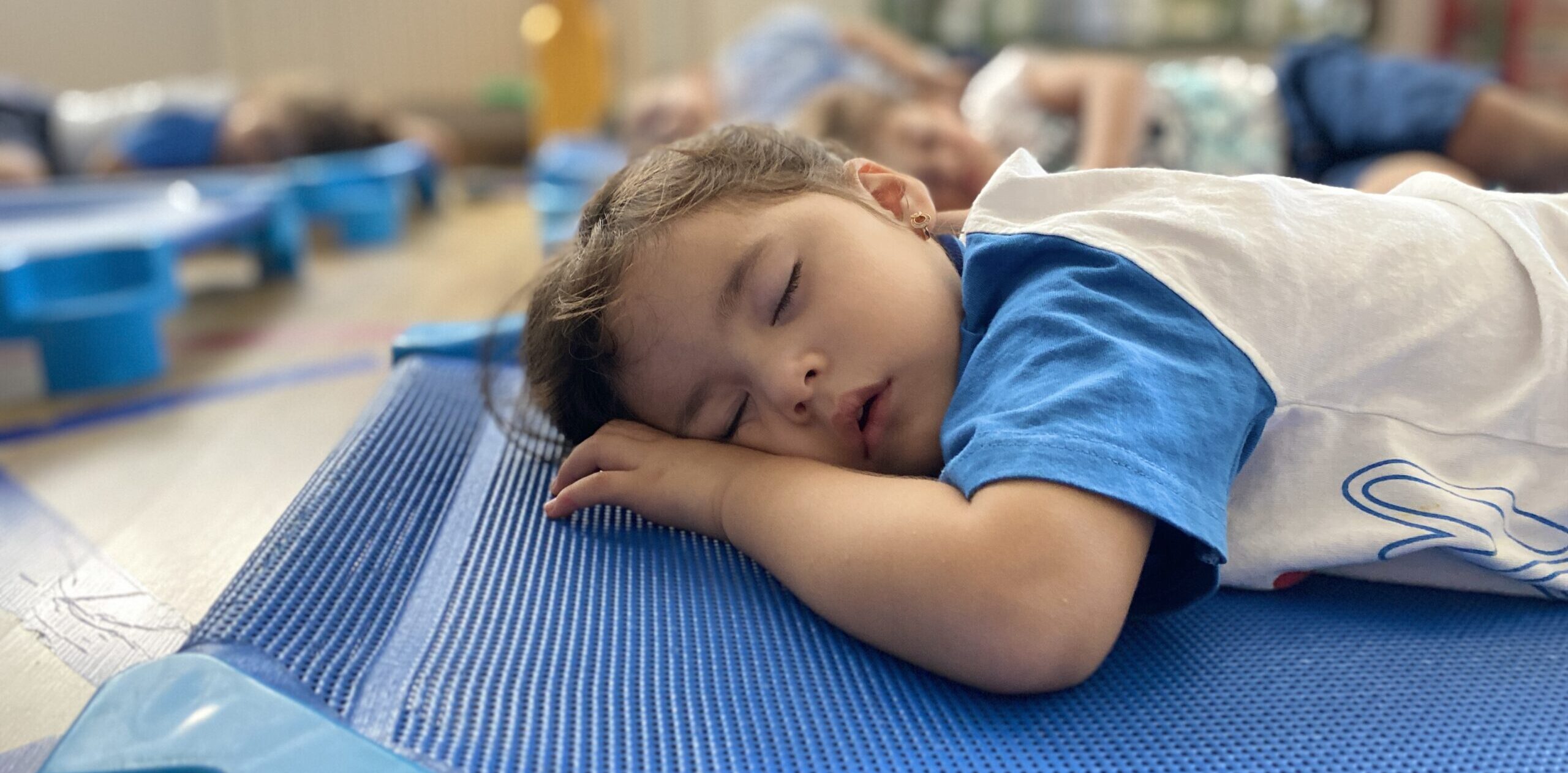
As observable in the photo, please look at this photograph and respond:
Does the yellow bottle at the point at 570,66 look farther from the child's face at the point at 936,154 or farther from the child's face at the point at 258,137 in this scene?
the child's face at the point at 936,154

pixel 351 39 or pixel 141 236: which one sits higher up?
pixel 351 39

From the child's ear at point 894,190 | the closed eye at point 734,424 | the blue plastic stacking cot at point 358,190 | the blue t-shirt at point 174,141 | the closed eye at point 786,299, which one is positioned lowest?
the blue plastic stacking cot at point 358,190

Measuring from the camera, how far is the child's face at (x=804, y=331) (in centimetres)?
56

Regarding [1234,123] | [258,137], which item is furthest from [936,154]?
[258,137]

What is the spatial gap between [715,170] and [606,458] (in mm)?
181

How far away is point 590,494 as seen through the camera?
2.10ft

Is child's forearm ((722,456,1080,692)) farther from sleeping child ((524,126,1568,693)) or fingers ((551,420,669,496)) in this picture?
fingers ((551,420,669,496))

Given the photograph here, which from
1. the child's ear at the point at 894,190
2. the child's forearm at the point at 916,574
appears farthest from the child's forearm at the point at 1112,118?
the child's forearm at the point at 916,574

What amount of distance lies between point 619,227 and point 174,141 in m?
2.68

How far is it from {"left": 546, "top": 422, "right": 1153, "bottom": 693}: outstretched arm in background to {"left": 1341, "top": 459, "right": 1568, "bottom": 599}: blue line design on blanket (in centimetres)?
17

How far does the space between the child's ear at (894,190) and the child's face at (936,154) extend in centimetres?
88

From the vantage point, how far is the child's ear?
67cm

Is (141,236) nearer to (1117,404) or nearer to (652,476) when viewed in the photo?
(652,476)

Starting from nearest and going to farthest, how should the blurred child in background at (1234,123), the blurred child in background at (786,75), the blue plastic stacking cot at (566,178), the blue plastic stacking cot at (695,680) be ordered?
1. the blue plastic stacking cot at (695,680)
2. the blurred child in background at (1234,123)
3. the blue plastic stacking cot at (566,178)
4. the blurred child in background at (786,75)
